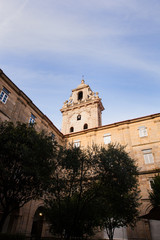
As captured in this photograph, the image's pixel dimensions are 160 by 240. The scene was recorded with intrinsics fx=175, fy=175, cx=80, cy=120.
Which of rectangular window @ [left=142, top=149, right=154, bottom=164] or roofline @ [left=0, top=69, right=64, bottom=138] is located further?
rectangular window @ [left=142, top=149, right=154, bottom=164]

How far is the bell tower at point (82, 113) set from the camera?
113 feet

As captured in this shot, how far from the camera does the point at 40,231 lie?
64.3 ft

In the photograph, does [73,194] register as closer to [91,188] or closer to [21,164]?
[91,188]

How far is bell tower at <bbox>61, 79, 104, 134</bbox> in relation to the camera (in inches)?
1355

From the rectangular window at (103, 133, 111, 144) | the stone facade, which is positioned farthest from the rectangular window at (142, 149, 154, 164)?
the rectangular window at (103, 133, 111, 144)

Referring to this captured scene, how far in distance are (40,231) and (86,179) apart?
10.8 meters

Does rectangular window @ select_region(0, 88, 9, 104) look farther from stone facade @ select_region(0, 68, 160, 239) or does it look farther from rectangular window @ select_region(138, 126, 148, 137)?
rectangular window @ select_region(138, 126, 148, 137)

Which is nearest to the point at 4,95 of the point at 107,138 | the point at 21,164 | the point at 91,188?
the point at 21,164

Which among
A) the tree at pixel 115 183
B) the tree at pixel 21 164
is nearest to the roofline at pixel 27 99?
the tree at pixel 21 164

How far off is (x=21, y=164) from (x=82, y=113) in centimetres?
2491

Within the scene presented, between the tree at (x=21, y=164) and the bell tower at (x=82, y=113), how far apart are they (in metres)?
21.3

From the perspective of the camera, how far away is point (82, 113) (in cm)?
3641

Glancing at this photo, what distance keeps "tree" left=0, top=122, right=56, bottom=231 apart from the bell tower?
69.7 feet

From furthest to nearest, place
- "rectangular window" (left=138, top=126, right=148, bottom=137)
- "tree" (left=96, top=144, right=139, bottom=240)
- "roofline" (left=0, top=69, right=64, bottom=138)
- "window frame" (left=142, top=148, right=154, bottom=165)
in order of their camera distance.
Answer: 1. "rectangular window" (left=138, top=126, right=148, bottom=137)
2. "window frame" (left=142, top=148, right=154, bottom=165)
3. "roofline" (left=0, top=69, right=64, bottom=138)
4. "tree" (left=96, top=144, right=139, bottom=240)
